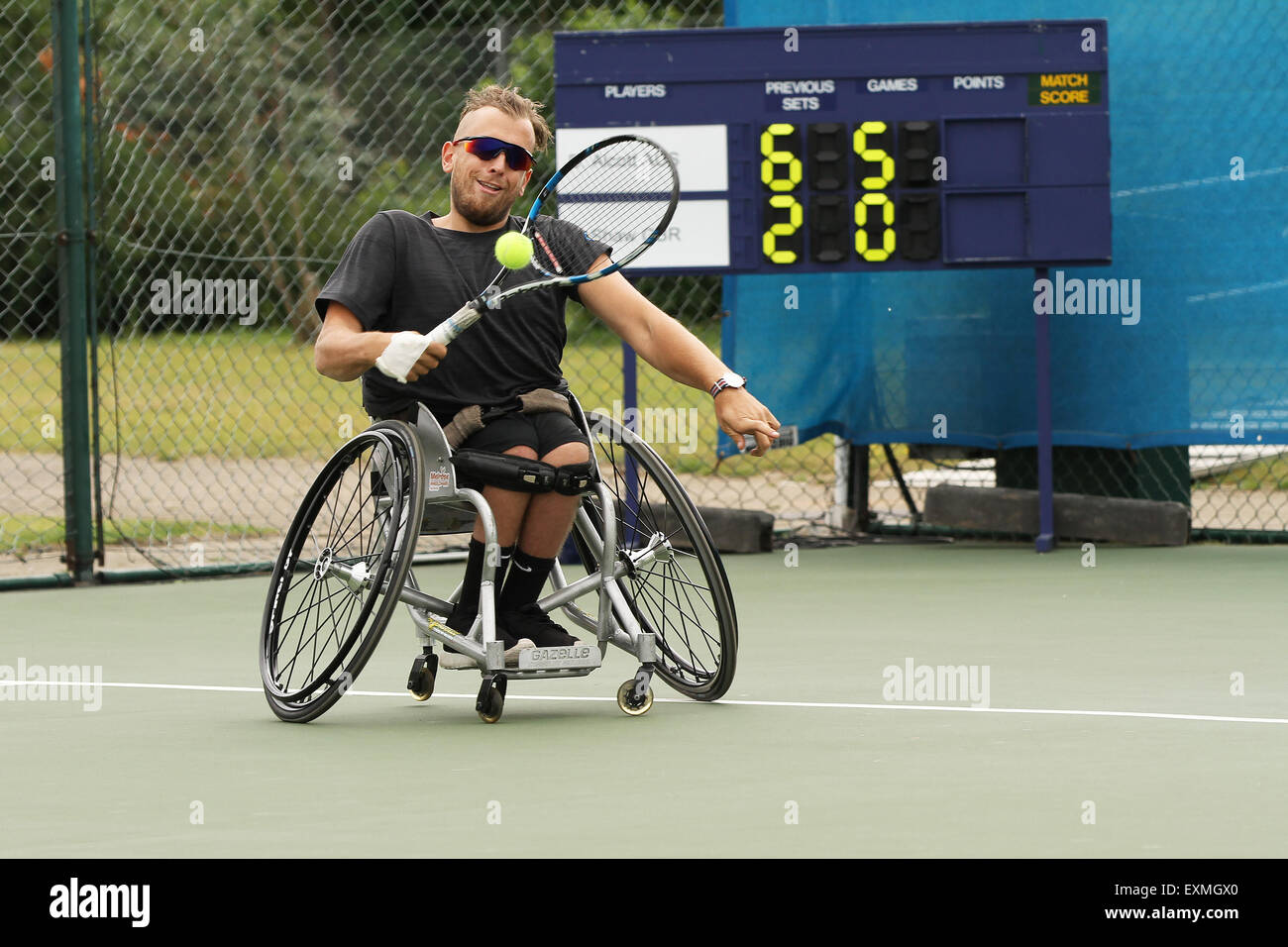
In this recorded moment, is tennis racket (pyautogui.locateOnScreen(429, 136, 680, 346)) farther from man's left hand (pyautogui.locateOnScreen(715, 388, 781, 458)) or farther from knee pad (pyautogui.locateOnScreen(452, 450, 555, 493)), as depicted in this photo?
man's left hand (pyautogui.locateOnScreen(715, 388, 781, 458))

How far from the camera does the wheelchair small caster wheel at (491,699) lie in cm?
470

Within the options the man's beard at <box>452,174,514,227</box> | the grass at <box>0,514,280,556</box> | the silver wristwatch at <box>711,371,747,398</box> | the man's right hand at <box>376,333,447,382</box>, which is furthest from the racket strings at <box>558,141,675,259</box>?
the grass at <box>0,514,280,556</box>

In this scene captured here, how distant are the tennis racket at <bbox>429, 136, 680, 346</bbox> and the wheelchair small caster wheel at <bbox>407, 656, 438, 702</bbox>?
832 millimetres

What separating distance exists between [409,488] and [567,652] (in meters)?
0.56

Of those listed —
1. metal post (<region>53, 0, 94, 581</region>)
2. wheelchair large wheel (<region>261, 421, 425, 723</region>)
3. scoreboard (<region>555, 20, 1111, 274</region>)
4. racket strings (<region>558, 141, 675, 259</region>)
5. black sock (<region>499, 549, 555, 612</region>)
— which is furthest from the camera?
scoreboard (<region>555, 20, 1111, 274</region>)

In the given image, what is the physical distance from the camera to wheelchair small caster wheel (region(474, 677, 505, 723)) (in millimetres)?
4703

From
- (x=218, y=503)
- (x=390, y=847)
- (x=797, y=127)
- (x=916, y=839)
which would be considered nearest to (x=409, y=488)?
(x=390, y=847)

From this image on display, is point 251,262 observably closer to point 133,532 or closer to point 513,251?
point 133,532

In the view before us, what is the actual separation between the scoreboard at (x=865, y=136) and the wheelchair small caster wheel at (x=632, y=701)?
417cm

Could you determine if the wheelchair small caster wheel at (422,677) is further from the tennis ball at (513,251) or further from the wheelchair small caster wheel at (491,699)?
the tennis ball at (513,251)

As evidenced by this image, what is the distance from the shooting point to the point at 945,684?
211 inches

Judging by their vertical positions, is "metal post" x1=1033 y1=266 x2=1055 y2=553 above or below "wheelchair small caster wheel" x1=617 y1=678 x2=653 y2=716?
above

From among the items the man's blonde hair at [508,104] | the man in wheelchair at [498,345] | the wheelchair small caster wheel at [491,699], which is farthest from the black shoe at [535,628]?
the man's blonde hair at [508,104]

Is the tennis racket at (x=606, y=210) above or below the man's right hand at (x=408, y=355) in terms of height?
above
